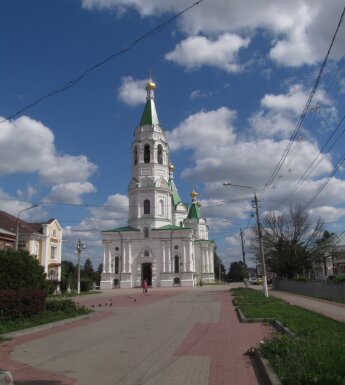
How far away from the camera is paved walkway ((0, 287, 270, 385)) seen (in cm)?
803

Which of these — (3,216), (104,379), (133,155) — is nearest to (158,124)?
(133,155)

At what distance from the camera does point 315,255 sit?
51.4 metres

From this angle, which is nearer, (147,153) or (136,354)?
(136,354)

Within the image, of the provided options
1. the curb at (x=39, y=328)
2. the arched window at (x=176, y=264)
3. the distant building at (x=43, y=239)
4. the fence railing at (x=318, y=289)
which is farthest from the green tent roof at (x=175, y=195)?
the curb at (x=39, y=328)

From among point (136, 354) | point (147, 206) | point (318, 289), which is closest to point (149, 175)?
point (147, 206)

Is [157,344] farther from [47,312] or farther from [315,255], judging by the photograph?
[315,255]

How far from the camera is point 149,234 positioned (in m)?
69.2

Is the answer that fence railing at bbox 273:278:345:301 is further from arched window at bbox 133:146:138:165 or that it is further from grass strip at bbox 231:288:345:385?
arched window at bbox 133:146:138:165

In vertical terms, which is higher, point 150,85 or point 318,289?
point 150,85

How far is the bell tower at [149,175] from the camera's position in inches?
2785

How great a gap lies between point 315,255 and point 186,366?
45.5 metres

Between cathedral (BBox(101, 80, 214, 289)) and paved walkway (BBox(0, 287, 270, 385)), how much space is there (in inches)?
2009

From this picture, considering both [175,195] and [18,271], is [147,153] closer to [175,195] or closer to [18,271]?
[175,195]

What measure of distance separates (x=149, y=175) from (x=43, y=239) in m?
22.5
